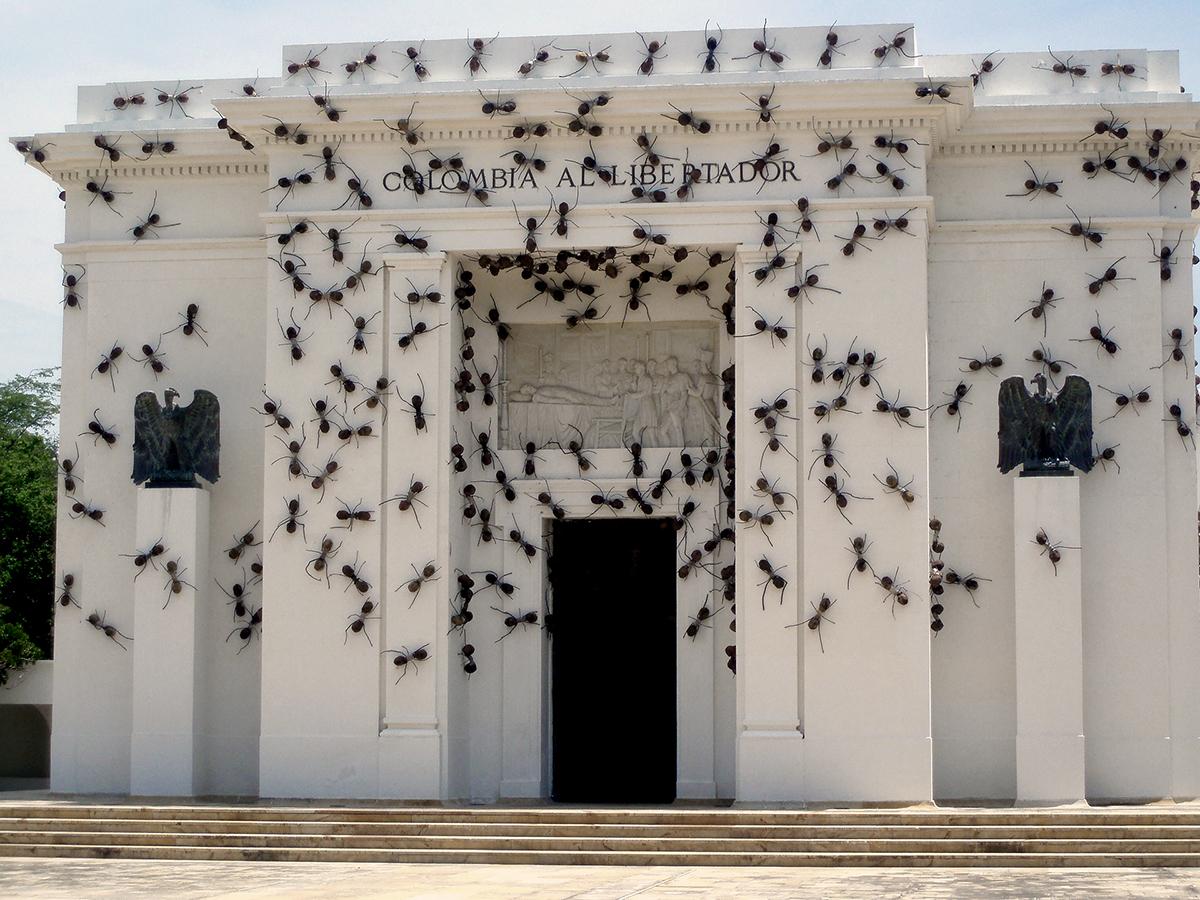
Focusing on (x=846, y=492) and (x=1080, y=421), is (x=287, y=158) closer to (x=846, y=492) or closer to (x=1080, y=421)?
(x=846, y=492)

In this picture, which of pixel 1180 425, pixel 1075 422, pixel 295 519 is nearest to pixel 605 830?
pixel 295 519

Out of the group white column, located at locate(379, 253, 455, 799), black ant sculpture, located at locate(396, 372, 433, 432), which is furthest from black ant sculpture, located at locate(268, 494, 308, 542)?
black ant sculpture, located at locate(396, 372, 433, 432)

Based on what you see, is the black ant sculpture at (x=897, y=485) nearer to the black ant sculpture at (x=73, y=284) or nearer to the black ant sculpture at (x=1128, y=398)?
the black ant sculpture at (x=1128, y=398)

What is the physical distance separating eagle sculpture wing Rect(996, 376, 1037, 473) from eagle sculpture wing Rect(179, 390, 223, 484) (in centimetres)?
806

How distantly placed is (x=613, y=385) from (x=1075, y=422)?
4890mm

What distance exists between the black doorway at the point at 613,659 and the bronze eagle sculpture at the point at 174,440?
12.5 feet

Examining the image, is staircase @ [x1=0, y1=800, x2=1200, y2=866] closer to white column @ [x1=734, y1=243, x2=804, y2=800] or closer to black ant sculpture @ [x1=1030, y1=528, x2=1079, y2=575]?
white column @ [x1=734, y1=243, x2=804, y2=800]

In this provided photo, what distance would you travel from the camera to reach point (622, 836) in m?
16.1

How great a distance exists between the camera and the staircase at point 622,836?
1554 cm

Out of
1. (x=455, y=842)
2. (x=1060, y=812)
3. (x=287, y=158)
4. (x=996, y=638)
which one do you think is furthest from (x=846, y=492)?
(x=287, y=158)

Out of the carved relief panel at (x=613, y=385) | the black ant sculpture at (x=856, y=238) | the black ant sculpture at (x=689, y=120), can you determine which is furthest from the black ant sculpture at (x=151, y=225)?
the black ant sculpture at (x=856, y=238)

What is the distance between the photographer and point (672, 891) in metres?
13.5

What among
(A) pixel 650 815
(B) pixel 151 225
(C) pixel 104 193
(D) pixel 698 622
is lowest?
(A) pixel 650 815

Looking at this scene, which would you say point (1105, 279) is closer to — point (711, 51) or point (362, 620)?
point (711, 51)
